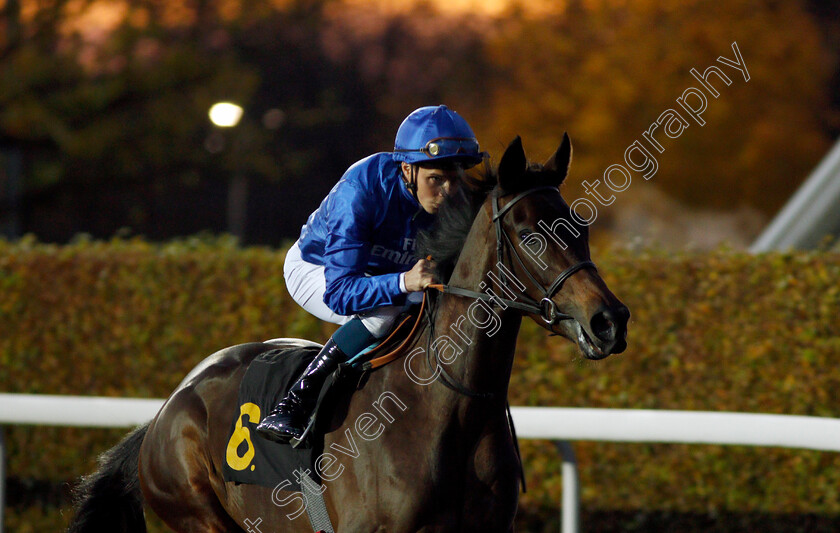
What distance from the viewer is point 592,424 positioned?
416cm

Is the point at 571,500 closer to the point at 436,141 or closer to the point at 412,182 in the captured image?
the point at 412,182

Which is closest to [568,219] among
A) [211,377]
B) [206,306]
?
[211,377]

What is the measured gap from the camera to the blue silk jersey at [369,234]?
291 centimetres

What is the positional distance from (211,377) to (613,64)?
1208cm

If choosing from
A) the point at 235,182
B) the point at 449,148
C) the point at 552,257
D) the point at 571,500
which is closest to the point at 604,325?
the point at 552,257

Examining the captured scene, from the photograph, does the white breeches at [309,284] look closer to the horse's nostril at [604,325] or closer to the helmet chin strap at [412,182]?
the helmet chin strap at [412,182]

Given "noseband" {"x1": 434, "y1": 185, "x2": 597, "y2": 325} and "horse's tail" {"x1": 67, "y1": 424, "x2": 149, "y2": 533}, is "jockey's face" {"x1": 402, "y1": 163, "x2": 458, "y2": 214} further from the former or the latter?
"horse's tail" {"x1": 67, "y1": 424, "x2": 149, "y2": 533}

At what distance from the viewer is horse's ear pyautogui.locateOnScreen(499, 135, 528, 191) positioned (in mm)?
2600

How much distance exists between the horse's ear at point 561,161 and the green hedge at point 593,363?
2226 millimetres

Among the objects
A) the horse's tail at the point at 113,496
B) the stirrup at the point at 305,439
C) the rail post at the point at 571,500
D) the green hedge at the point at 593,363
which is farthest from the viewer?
the green hedge at the point at 593,363

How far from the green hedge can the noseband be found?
2.29 metres

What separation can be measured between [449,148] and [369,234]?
38 centimetres

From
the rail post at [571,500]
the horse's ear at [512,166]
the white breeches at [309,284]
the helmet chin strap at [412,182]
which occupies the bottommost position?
the rail post at [571,500]

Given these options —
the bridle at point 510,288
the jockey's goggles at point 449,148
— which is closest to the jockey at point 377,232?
the jockey's goggles at point 449,148
